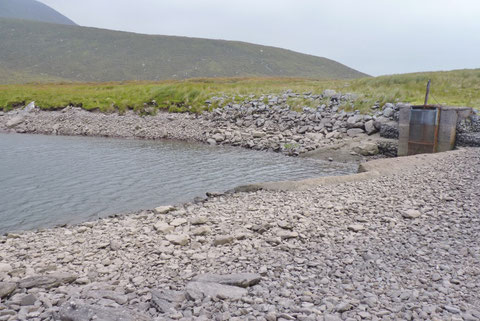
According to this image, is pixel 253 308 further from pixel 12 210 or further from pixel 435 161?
pixel 435 161

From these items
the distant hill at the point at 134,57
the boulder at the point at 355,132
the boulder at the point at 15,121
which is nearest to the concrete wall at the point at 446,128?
the boulder at the point at 355,132

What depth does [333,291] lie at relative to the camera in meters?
5.94

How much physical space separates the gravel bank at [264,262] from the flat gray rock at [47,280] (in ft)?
0.08

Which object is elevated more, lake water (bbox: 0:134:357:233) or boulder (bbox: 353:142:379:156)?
boulder (bbox: 353:142:379:156)

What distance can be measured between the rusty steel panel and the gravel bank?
9.62 m

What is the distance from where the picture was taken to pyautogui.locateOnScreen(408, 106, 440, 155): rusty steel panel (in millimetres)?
19922

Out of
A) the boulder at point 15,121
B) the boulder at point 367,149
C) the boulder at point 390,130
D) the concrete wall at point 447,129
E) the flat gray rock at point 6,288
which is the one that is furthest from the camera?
the boulder at point 15,121

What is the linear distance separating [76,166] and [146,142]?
9444mm

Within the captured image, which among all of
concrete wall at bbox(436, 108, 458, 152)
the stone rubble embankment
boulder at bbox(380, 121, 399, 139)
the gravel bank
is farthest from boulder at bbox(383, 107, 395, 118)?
the gravel bank

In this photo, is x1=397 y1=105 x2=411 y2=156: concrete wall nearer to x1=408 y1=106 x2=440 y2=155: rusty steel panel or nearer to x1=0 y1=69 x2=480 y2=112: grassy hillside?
x1=408 y1=106 x2=440 y2=155: rusty steel panel

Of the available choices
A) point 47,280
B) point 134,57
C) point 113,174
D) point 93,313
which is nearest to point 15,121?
point 113,174

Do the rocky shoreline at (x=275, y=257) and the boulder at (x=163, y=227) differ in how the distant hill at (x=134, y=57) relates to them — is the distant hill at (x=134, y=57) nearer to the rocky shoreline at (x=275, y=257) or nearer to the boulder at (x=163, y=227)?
the rocky shoreline at (x=275, y=257)

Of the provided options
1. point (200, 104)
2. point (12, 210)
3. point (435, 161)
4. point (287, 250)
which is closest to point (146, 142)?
point (200, 104)

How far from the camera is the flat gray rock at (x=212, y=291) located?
5777 millimetres
